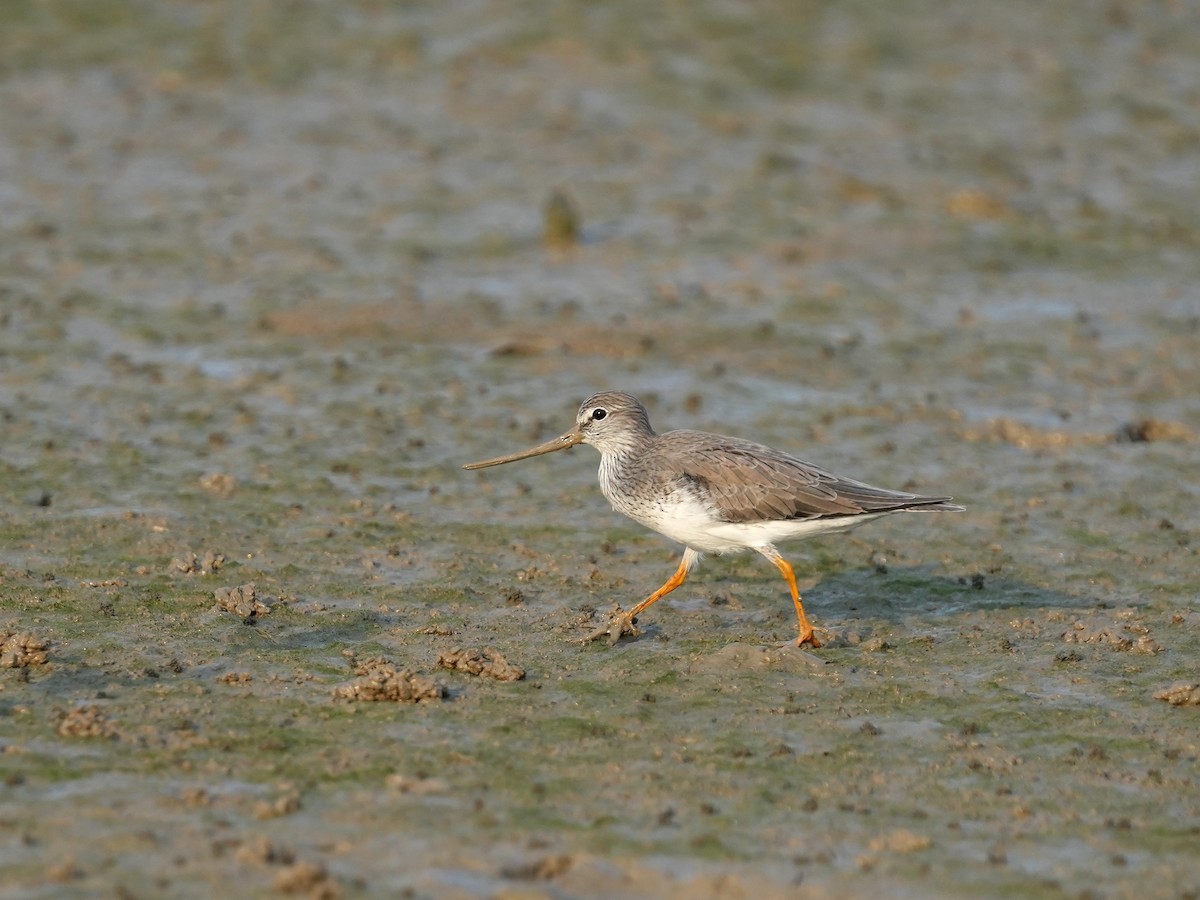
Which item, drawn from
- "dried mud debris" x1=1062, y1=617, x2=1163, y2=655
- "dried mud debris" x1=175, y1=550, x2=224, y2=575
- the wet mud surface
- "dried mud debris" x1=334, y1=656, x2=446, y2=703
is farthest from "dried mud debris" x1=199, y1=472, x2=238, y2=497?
"dried mud debris" x1=1062, y1=617, x2=1163, y2=655

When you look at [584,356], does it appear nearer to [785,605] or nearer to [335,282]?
[335,282]

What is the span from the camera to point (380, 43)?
81.0ft

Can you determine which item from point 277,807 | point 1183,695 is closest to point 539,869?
point 277,807

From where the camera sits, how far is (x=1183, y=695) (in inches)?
363

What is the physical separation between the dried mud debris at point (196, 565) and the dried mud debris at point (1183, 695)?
5.99 m

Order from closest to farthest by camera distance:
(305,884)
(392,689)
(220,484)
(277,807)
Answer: (305,884) → (277,807) → (392,689) → (220,484)

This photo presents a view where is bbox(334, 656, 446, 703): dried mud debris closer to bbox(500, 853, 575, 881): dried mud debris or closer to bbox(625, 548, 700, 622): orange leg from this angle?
bbox(625, 548, 700, 622): orange leg

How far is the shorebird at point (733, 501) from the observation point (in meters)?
10.2

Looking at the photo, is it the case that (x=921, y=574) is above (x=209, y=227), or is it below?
below

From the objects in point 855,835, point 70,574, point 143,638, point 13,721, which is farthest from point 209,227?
point 855,835

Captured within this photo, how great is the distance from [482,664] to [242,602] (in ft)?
5.75

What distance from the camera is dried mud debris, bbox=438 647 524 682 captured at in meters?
9.34

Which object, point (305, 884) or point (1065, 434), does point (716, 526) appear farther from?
point (1065, 434)

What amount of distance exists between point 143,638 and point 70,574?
1290 millimetres
